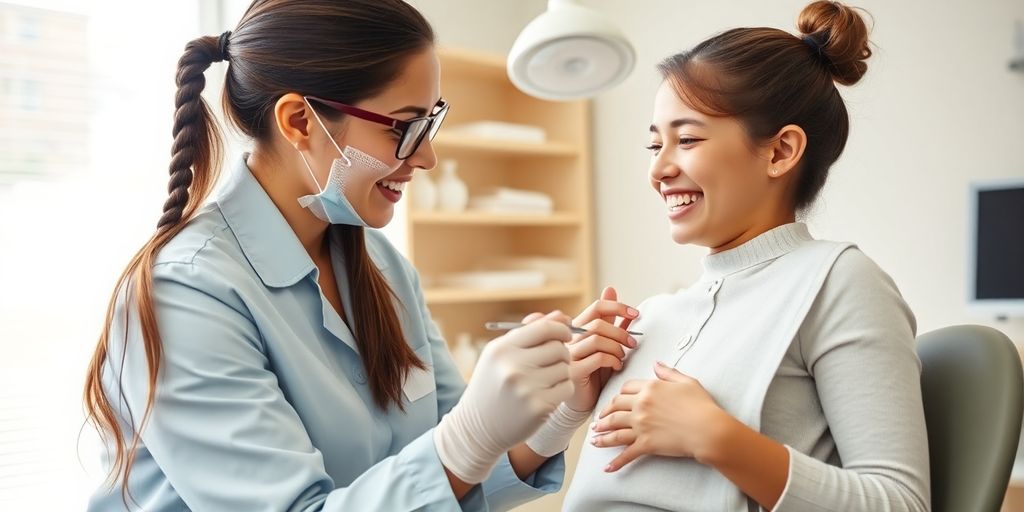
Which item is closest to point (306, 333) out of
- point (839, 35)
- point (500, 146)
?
point (839, 35)

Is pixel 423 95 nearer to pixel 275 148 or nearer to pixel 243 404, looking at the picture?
pixel 275 148

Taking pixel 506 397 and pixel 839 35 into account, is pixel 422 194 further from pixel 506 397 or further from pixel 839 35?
pixel 506 397

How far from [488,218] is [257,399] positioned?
2.17 m

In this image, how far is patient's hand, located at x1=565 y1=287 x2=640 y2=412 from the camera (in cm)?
123

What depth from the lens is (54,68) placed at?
2389 millimetres

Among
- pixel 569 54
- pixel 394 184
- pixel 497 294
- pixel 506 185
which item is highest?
pixel 569 54

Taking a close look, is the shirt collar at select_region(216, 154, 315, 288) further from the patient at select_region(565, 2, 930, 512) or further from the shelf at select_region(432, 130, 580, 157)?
the shelf at select_region(432, 130, 580, 157)

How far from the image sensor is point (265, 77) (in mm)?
1260

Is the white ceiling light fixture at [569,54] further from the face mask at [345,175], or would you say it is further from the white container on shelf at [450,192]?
the white container on shelf at [450,192]

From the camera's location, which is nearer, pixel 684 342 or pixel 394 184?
pixel 684 342

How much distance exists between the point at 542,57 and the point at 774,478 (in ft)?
2.83

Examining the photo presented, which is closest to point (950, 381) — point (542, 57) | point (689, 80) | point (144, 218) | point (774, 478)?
point (774, 478)

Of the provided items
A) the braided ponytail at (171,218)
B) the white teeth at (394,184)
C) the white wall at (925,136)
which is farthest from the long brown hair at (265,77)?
the white wall at (925,136)

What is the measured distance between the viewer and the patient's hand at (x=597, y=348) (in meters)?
1.23
